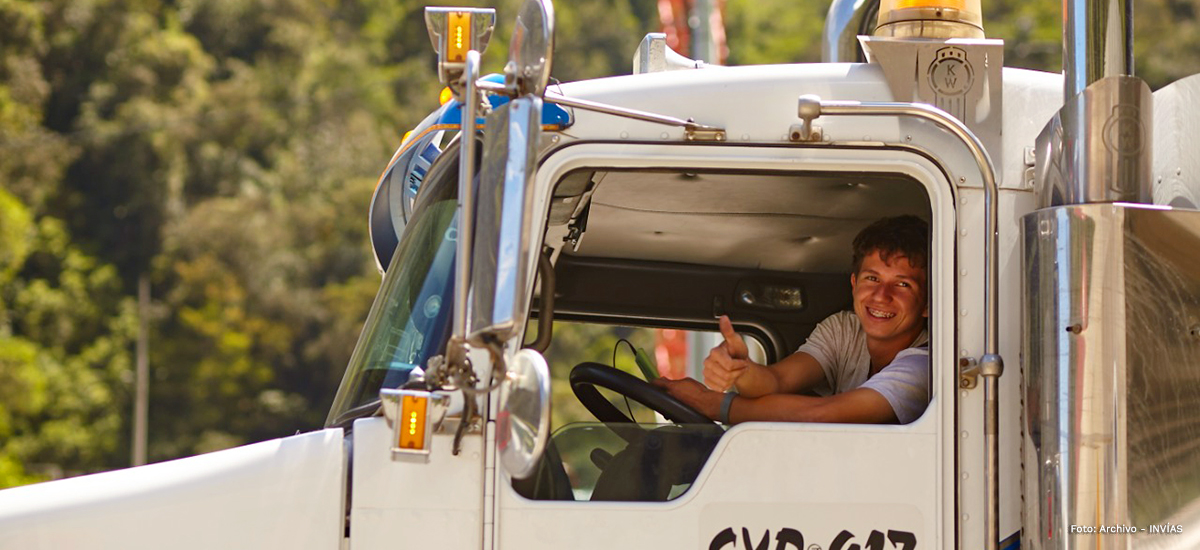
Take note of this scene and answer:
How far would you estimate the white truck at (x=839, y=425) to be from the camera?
322 centimetres

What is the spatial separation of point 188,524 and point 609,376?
1.20 m

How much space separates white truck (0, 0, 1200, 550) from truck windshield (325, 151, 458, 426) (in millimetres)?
12

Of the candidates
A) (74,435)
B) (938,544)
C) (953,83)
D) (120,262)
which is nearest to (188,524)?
(938,544)

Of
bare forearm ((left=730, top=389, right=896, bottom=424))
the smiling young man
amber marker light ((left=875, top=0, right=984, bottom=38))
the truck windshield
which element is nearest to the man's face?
the smiling young man

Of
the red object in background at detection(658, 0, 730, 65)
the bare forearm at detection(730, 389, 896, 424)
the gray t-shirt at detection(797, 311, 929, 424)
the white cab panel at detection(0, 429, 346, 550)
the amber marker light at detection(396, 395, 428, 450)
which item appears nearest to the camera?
the amber marker light at detection(396, 395, 428, 450)

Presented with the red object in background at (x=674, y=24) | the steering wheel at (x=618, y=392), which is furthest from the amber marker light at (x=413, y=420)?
the red object in background at (x=674, y=24)

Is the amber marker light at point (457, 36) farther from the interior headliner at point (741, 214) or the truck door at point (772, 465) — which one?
the interior headliner at point (741, 214)

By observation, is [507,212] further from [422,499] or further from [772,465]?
[772,465]

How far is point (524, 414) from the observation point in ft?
9.57

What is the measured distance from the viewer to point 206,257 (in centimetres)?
5603

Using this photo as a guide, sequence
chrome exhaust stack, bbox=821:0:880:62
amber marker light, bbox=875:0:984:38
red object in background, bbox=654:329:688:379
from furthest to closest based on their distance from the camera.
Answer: red object in background, bbox=654:329:688:379 < chrome exhaust stack, bbox=821:0:880:62 < amber marker light, bbox=875:0:984:38

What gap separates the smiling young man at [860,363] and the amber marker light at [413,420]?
0.74 m

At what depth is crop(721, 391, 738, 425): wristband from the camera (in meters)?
3.61

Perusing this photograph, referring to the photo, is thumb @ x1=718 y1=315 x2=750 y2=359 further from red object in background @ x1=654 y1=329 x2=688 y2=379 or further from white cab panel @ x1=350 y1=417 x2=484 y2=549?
red object in background @ x1=654 y1=329 x2=688 y2=379
